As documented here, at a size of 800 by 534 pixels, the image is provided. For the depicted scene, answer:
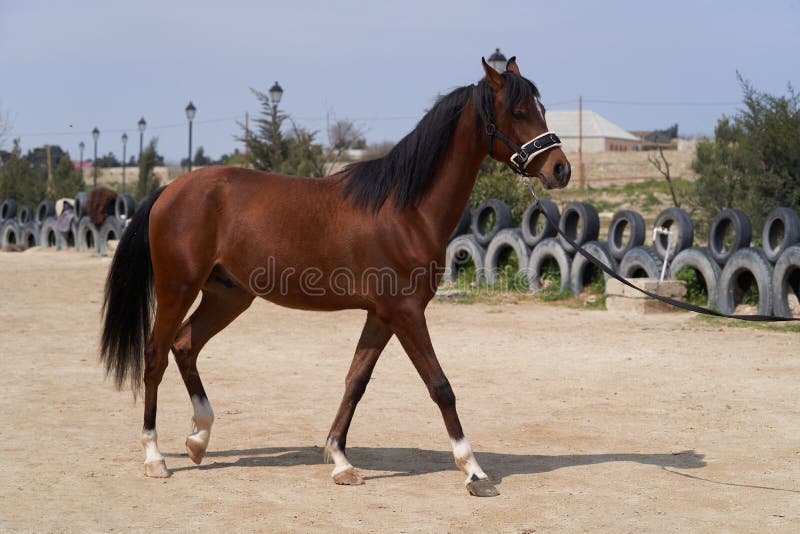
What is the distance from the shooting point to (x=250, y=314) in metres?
12.8

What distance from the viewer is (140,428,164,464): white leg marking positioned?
16.9 ft

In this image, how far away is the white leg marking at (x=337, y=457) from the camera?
5.02 metres

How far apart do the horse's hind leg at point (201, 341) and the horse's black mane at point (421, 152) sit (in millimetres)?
1187

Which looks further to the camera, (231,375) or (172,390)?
(231,375)

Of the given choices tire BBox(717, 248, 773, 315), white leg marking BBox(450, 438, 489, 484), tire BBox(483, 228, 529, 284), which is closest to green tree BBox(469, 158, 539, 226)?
tire BBox(483, 228, 529, 284)

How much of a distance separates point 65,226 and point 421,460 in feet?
73.4

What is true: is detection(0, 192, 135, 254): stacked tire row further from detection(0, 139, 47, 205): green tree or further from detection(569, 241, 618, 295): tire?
detection(569, 241, 618, 295): tire

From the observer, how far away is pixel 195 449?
534 centimetres

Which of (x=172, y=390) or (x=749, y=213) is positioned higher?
(x=749, y=213)

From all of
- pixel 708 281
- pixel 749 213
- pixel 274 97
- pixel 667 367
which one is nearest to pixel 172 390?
pixel 667 367

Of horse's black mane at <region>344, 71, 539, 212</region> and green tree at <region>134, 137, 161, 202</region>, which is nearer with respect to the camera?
horse's black mane at <region>344, 71, 539, 212</region>

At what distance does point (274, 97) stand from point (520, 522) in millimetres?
20492

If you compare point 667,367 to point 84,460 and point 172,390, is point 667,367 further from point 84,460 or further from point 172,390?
point 84,460

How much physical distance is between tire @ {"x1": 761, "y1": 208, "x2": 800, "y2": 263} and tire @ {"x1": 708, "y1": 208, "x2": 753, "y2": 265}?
253mm
